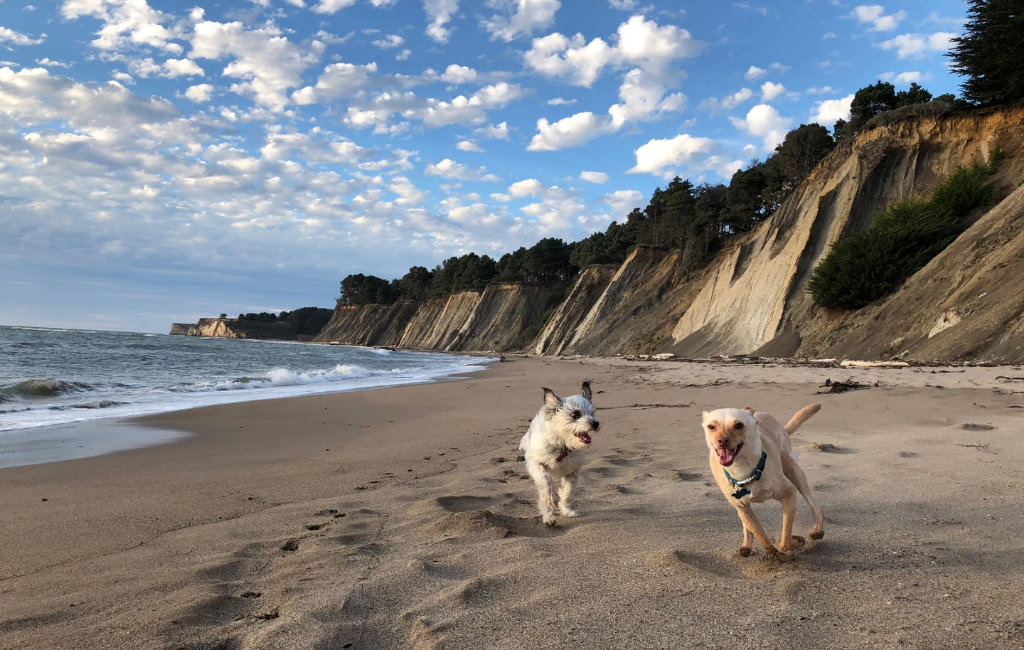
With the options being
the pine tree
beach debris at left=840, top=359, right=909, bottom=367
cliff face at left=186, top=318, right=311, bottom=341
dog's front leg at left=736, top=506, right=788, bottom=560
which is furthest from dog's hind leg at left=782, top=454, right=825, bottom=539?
cliff face at left=186, top=318, right=311, bottom=341

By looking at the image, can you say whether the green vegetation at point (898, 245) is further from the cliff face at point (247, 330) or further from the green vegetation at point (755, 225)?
the cliff face at point (247, 330)

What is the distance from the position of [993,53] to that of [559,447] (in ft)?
108

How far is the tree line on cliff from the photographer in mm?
22750

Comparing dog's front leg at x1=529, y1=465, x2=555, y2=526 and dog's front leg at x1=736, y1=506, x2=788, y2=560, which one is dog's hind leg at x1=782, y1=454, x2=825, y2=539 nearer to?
dog's front leg at x1=736, y1=506, x2=788, y2=560

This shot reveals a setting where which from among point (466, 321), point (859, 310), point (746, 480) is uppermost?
point (466, 321)

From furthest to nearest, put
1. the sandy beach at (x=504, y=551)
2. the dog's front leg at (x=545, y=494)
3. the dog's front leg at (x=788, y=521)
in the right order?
the dog's front leg at (x=545, y=494)
the dog's front leg at (x=788, y=521)
the sandy beach at (x=504, y=551)

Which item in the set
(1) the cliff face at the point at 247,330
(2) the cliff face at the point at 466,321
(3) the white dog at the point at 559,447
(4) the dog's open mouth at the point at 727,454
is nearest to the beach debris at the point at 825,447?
(3) the white dog at the point at 559,447

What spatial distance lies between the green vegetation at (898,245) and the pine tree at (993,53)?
17.6ft

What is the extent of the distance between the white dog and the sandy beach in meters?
0.24

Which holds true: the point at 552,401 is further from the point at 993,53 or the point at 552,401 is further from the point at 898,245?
the point at 993,53

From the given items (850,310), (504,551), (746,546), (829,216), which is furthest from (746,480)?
(829,216)

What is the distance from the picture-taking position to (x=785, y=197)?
135ft

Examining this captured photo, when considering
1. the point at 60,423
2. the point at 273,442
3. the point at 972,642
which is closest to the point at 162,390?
the point at 60,423

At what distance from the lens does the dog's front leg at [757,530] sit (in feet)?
8.98
